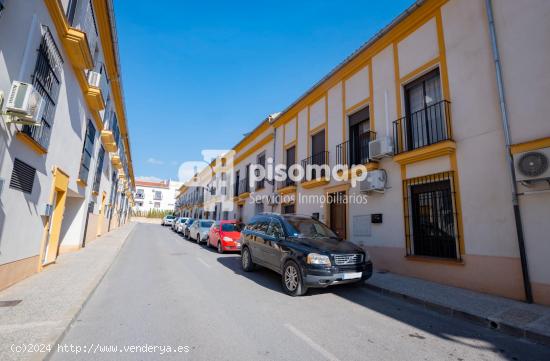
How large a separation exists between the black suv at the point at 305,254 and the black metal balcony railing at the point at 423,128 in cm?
368

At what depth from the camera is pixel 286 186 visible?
1429 cm

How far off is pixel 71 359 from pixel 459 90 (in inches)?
354

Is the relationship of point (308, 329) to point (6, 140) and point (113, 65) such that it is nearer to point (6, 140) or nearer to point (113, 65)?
point (6, 140)

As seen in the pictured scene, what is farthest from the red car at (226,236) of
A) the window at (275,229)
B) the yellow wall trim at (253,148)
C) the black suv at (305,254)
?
the yellow wall trim at (253,148)

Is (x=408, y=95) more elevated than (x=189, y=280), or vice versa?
(x=408, y=95)

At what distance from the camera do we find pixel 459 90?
6.94 m

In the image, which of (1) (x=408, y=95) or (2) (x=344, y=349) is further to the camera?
(1) (x=408, y=95)

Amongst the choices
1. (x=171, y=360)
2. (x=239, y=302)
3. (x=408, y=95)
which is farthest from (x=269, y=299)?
(x=408, y=95)

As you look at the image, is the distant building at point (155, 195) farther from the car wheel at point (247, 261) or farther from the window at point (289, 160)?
the car wheel at point (247, 261)

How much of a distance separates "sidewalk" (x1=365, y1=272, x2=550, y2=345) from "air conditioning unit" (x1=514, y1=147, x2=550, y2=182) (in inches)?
93.5

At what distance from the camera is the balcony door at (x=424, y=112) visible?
7586mm

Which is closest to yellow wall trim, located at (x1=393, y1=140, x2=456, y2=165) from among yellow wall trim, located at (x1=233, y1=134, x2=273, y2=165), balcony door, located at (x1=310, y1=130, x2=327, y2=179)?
balcony door, located at (x1=310, y1=130, x2=327, y2=179)

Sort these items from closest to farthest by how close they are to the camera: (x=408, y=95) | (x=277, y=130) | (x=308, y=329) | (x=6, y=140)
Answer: (x=308, y=329)
(x=6, y=140)
(x=408, y=95)
(x=277, y=130)

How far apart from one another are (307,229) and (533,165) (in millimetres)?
4739
